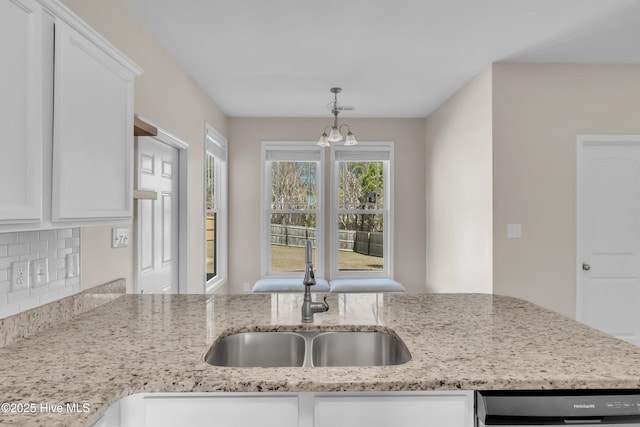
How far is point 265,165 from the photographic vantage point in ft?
16.3

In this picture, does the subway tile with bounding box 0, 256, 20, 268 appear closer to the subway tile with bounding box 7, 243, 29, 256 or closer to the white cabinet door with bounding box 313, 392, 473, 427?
the subway tile with bounding box 7, 243, 29, 256

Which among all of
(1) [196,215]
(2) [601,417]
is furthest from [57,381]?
(1) [196,215]

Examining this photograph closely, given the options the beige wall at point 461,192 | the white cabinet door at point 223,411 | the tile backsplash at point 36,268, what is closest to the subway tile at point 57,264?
the tile backsplash at point 36,268

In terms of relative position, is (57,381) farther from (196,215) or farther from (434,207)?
(434,207)

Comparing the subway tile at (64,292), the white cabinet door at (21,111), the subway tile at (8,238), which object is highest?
the white cabinet door at (21,111)

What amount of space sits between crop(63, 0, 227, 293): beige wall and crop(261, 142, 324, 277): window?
1005 millimetres

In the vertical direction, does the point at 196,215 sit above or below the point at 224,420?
above

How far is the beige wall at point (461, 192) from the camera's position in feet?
10.9

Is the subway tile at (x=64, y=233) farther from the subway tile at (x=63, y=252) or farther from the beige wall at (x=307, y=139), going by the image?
the beige wall at (x=307, y=139)

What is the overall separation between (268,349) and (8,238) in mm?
1007

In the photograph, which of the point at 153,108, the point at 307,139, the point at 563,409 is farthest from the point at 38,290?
the point at 307,139

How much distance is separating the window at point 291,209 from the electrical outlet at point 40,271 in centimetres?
347

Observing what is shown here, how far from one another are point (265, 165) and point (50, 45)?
3.83m

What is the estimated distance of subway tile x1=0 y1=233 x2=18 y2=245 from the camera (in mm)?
1334
